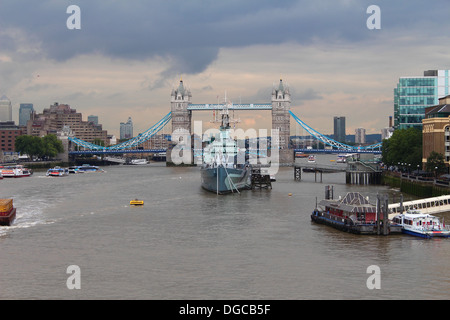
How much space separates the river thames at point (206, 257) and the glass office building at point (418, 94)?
36538mm

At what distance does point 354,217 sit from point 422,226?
2.48 metres

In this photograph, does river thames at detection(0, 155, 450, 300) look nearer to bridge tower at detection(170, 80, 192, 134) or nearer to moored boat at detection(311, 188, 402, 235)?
moored boat at detection(311, 188, 402, 235)

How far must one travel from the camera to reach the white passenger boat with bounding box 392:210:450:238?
24.0 metres

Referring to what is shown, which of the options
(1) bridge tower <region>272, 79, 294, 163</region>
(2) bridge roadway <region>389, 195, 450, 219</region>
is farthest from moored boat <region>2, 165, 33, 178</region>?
(1) bridge tower <region>272, 79, 294, 163</region>

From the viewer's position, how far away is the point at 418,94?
218ft

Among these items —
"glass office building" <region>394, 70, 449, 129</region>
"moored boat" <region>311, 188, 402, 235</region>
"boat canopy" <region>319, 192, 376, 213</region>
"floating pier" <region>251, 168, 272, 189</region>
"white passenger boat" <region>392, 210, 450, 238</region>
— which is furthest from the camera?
"glass office building" <region>394, 70, 449, 129</region>

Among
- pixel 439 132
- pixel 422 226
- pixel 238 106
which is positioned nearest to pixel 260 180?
pixel 439 132

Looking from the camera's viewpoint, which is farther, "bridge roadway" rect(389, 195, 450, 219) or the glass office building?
the glass office building

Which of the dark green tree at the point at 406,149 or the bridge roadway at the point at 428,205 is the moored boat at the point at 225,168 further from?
the bridge roadway at the point at 428,205

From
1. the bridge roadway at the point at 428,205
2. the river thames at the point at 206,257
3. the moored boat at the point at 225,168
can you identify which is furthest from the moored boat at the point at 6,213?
the moored boat at the point at 225,168

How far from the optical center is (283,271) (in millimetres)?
18844

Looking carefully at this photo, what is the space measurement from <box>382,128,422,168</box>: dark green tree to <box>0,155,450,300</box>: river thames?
1795 centimetres

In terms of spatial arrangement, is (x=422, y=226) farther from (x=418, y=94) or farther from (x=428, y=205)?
(x=418, y=94)
